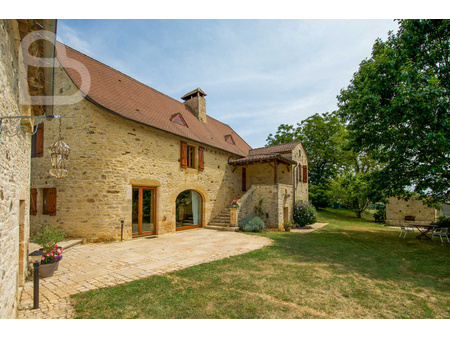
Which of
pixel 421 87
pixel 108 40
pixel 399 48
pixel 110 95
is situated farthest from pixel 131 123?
pixel 399 48

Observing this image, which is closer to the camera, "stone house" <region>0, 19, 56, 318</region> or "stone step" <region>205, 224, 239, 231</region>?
"stone house" <region>0, 19, 56, 318</region>

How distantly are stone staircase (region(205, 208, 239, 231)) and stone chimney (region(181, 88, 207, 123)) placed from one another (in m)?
6.83

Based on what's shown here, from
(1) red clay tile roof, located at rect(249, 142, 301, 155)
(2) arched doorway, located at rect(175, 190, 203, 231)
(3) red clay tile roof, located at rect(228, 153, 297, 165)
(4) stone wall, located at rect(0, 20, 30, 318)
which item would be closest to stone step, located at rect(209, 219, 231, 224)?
(2) arched doorway, located at rect(175, 190, 203, 231)

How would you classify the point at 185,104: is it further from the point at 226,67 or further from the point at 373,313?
the point at 373,313

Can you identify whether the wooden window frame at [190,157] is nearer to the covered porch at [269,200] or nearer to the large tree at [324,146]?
the covered porch at [269,200]

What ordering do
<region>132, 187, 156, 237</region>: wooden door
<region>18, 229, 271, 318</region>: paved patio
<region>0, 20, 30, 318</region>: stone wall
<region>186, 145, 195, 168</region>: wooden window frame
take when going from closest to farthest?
1. <region>0, 20, 30, 318</region>: stone wall
2. <region>18, 229, 271, 318</region>: paved patio
3. <region>132, 187, 156, 237</region>: wooden door
4. <region>186, 145, 195, 168</region>: wooden window frame

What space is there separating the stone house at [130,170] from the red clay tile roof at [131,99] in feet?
0.21

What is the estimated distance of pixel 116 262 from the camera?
6.08 meters

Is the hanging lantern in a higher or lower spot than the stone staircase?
higher

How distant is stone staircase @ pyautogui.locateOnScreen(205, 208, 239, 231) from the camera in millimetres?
12375

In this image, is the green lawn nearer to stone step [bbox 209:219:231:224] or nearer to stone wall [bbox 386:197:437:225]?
stone step [bbox 209:219:231:224]

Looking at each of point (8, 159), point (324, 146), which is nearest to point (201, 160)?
point (8, 159)
